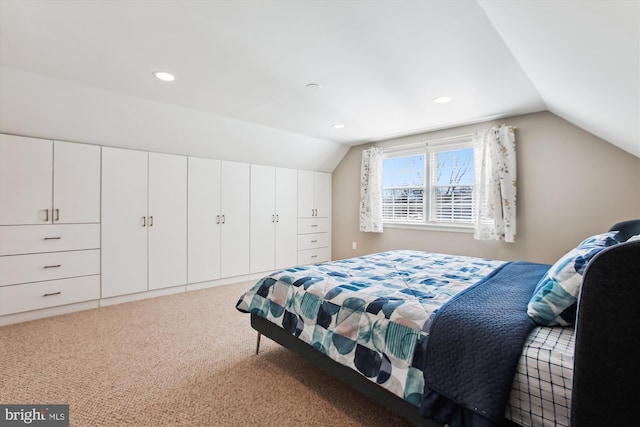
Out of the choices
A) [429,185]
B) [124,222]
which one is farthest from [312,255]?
[124,222]

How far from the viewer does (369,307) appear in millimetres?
1594

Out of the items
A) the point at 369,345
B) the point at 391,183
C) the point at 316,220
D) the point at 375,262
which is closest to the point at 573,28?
the point at 369,345

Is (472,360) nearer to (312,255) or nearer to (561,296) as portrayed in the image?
(561,296)

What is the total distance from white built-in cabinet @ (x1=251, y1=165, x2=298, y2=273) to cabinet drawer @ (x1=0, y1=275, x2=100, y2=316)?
6.76 ft

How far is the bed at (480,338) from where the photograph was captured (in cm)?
88

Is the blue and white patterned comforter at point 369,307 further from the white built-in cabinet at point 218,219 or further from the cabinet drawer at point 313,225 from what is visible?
the cabinet drawer at point 313,225

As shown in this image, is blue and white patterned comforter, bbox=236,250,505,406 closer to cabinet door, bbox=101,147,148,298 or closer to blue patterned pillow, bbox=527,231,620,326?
blue patterned pillow, bbox=527,231,620,326

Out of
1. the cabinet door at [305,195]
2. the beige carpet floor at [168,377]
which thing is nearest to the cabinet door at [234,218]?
the cabinet door at [305,195]

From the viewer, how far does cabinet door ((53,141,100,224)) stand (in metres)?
3.09

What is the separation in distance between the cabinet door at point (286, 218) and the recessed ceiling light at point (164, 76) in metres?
2.45

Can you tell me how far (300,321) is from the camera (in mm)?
1889

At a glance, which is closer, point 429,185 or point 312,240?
point 429,185

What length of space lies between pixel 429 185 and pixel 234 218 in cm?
296

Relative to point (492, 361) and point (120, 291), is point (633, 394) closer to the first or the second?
point (492, 361)
